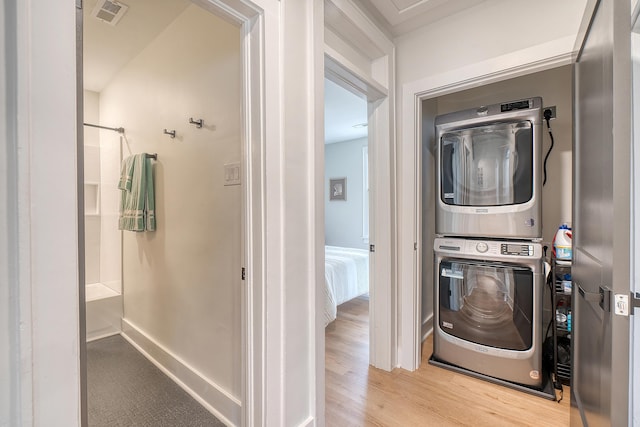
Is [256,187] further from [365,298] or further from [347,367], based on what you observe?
[365,298]

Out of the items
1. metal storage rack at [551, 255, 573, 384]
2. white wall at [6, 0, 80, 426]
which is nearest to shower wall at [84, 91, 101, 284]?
white wall at [6, 0, 80, 426]

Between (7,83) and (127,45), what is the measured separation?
7.05 feet

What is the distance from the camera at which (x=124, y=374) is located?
6.85ft

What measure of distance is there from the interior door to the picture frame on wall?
13.8 ft

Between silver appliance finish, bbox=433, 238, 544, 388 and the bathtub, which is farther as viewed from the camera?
the bathtub

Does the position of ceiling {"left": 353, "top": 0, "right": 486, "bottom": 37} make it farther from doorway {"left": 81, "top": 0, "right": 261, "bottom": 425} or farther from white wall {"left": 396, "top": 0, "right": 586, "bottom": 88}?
doorway {"left": 81, "top": 0, "right": 261, "bottom": 425}

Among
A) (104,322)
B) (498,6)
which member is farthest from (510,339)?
(104,322)

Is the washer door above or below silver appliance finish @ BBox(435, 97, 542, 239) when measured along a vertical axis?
below

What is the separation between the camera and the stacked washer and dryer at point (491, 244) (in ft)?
6.06

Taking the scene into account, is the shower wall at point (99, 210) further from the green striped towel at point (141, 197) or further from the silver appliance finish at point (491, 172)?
the silver appliance finish at point (491, 172)

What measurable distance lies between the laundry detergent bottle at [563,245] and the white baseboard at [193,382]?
7.31 ft

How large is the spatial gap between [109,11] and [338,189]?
4.24 meters

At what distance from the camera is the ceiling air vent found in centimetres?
179

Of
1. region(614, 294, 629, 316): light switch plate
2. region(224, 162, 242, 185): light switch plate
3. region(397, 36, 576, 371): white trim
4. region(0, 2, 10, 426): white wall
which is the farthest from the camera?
region(397, 36, 576, 371): white trim
